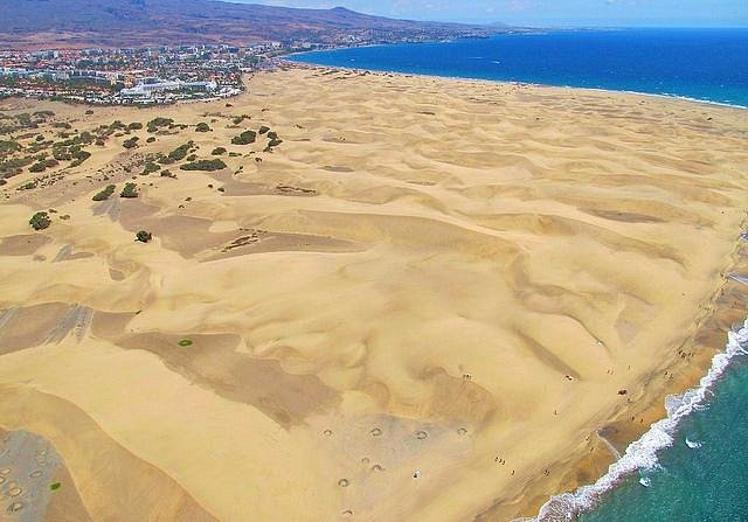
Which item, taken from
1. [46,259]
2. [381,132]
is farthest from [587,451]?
[381,132]

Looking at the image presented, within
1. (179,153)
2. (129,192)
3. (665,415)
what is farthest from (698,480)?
(179,153)

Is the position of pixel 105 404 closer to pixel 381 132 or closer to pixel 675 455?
pixel 675 455

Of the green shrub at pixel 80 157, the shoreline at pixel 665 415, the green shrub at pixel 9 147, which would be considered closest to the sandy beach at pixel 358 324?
the shoreline at pixel 665 415

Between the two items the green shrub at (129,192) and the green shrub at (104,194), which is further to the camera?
the green shrub at (129,192)

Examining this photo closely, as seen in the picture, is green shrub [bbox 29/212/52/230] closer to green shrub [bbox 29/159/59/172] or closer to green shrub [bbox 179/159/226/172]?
green shrub [bbox 179/159/226/172]

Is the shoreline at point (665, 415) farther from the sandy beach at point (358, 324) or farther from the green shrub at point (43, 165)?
the green shrub at point (43, 165)

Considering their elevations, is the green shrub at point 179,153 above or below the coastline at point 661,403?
below
